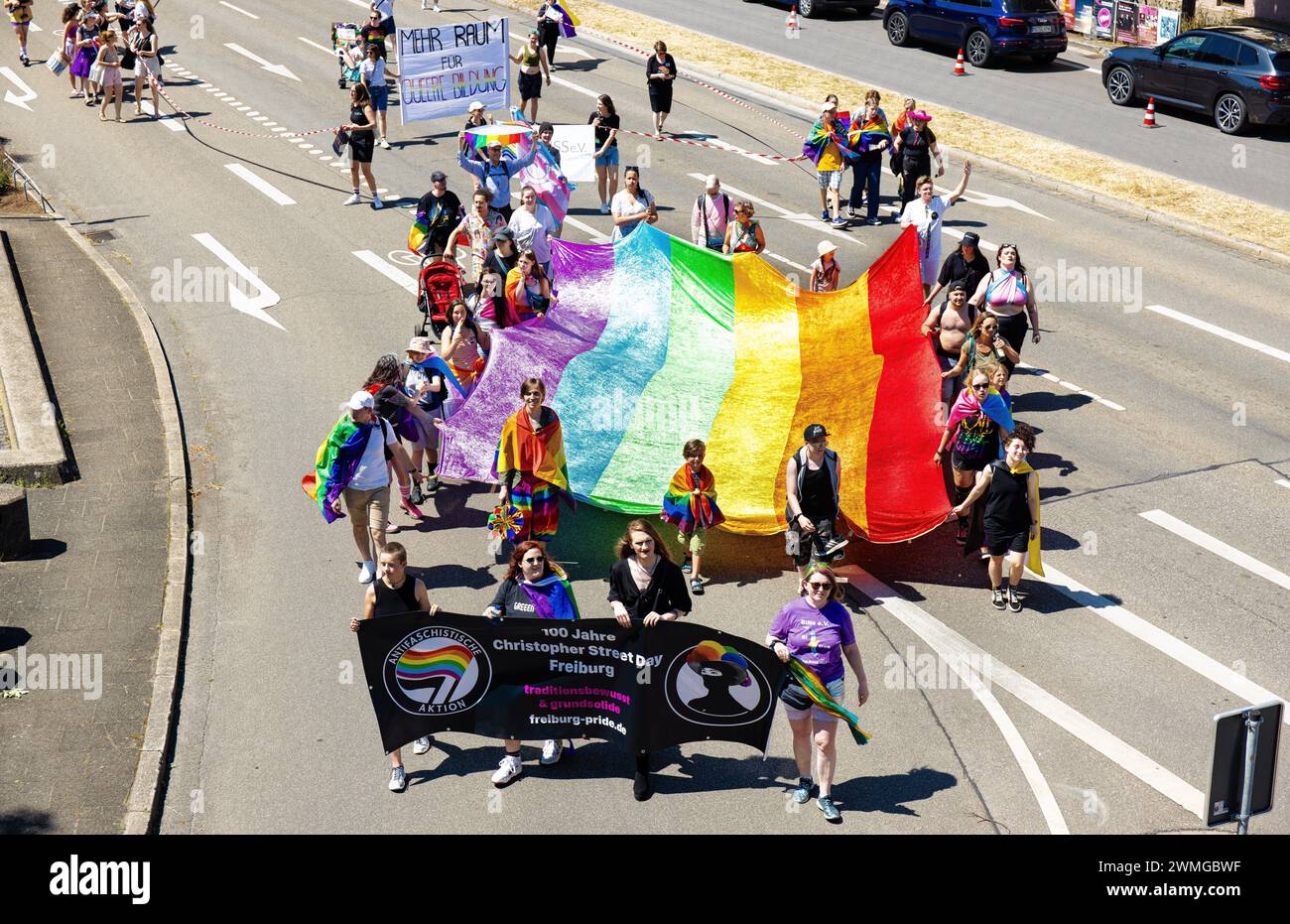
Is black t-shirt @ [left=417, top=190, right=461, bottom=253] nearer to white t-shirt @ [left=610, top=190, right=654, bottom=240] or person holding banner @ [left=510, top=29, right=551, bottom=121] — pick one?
white t-shirt @ [left=610, top=190, right=654, bottom=240]

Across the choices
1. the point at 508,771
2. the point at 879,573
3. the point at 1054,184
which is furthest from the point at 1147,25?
the point at 508,771

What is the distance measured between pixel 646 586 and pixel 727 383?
14.9ft

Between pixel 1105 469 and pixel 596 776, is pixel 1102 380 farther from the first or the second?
pixel 596 776

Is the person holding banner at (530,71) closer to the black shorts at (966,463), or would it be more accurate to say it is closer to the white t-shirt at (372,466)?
the white t-shirt at (372,466)

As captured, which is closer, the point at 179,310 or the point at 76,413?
the point at 76,413

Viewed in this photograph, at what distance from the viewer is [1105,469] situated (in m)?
14.7

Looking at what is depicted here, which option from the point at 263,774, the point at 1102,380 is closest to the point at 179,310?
the point at 263,774

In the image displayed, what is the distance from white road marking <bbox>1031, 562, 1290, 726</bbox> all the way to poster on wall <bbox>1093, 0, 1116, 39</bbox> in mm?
26652

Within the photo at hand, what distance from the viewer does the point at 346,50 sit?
29188 millimetres

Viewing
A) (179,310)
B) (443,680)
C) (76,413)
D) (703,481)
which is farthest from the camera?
(179,310)

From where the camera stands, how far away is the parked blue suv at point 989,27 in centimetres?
3141

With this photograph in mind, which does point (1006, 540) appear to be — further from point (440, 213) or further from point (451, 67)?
point (451, 67)

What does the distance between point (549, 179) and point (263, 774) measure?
37.2 feet

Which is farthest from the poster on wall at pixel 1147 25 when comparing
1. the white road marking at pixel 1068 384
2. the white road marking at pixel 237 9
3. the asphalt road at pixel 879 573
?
the white road marking at pixel 237 9
